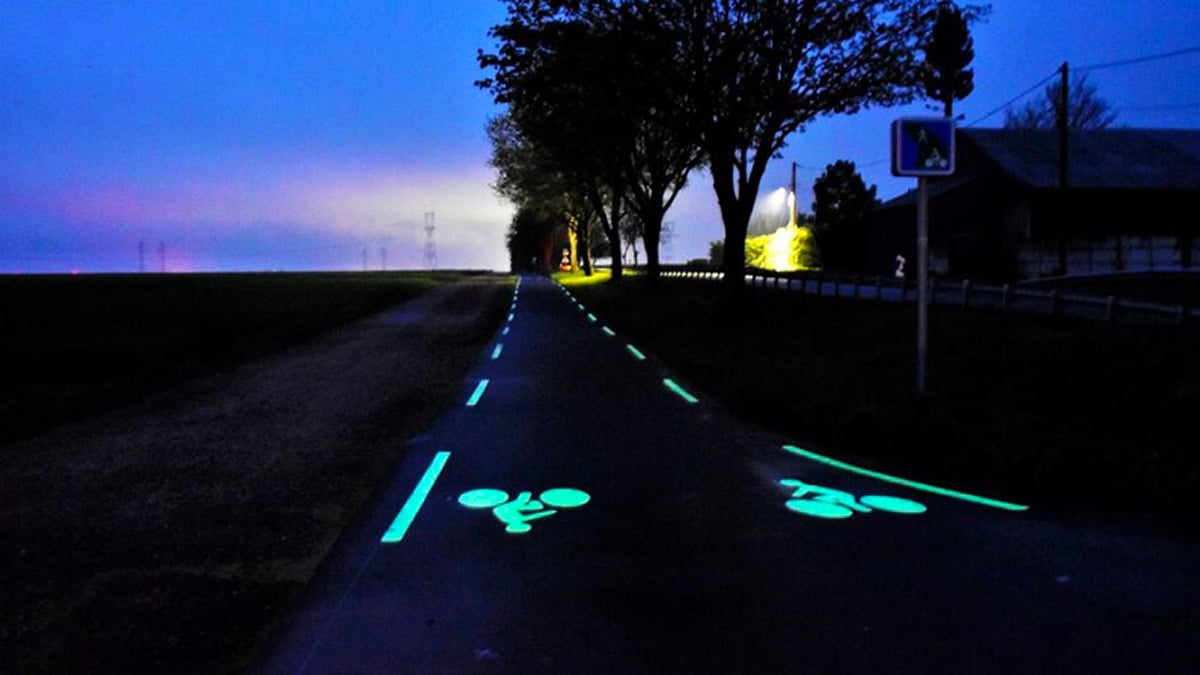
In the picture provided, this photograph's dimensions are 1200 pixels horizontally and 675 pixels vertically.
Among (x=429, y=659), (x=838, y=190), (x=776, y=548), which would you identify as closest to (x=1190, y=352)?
(x=776, y=548)

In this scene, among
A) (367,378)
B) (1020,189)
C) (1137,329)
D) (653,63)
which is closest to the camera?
(1137,329)

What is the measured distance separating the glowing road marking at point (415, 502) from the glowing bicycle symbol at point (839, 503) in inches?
104

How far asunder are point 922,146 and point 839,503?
4.83 m

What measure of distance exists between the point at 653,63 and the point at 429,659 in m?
18.7

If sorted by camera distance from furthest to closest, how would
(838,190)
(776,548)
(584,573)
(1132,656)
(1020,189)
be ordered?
(838,190)
(1020,189)
(776,548)
(584,573)
(1132,656)

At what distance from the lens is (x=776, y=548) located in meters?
5.05

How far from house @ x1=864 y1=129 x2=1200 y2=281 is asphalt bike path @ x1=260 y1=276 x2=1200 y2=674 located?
32.3 meters

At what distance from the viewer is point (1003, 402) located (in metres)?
8.96

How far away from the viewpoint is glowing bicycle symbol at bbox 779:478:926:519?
19.1ft

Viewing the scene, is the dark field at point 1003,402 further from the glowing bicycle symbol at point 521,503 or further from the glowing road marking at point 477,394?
the glowing road marking at point 477,394

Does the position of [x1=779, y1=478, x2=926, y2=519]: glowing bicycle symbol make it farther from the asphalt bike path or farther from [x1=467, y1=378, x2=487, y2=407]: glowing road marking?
[x1=467, y1=378, x2=487, y2=407]: glowing road marking

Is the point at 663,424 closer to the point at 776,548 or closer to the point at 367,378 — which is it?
the point at 776,548

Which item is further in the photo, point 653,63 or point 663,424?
point 653,63

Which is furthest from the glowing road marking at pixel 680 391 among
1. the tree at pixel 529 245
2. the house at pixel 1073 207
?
the tree at pixel 529 245
